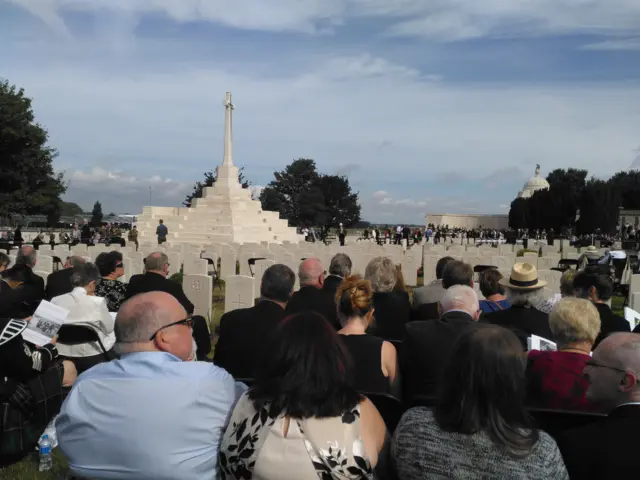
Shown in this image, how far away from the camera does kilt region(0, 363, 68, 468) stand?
10.9 feet

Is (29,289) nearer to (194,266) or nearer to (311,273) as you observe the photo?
(311,273)

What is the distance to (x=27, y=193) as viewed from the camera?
37875 mm

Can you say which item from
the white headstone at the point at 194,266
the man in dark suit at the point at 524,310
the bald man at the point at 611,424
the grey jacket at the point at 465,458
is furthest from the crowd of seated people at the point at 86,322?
the white headstone at the point at 194,266

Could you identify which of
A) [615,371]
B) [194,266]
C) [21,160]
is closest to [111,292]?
[615,371]

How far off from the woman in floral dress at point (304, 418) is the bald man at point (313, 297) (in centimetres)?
257

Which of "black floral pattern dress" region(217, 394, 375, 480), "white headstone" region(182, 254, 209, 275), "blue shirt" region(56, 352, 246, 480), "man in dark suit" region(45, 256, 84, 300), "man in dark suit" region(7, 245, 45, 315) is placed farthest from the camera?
"white headstone" region(182, 254, 209, 275)

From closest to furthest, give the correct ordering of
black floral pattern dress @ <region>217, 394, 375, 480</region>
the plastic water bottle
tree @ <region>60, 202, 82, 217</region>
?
1. black floral pattern dress @ <region>217, 394, 375, 480</region>
2. the plastic water bottle
3. tree @ <region>60, 202, 82, 217</region>

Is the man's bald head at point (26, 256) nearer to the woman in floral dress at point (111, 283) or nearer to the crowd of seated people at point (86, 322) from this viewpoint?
the woman in floral dress at point (111, 283)

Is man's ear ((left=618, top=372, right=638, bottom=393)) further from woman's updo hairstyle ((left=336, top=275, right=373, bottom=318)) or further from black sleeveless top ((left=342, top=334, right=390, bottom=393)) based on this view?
woman's updo hairstyle ((left=336, top=275, right=373, bottom=318))

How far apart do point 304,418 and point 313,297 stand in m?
2.96

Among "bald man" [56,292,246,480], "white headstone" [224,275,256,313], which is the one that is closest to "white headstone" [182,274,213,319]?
"white headstone" [224,275,256,313]

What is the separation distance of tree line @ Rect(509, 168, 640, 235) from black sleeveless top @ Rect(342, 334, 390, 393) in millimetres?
54007

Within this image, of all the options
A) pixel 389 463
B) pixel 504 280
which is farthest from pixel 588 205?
pixel 389 463

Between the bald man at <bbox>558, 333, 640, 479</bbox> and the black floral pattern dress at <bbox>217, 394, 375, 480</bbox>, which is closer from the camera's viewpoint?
the bald man at <bbox>558, 333, 640, 479</bbox>
